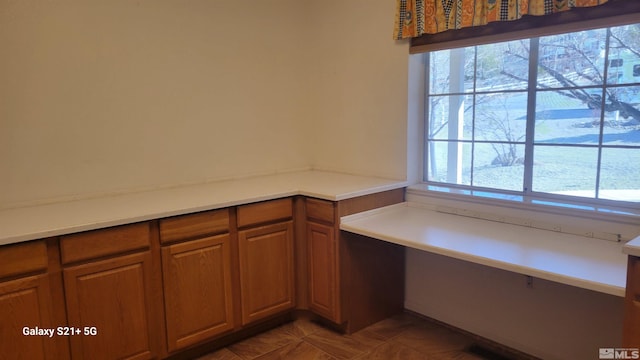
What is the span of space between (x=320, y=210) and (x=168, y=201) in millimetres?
877

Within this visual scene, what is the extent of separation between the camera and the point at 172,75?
287 centimetres

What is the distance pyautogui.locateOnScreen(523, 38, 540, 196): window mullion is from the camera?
2.46 metres

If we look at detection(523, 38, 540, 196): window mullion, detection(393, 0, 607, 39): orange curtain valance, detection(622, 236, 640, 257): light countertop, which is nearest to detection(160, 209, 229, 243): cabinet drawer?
detection(393, 0, 607, 39): orange curtain valance

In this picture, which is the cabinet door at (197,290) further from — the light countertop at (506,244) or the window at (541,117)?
the window at (541,117)

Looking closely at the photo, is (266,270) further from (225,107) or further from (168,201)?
(225,107)

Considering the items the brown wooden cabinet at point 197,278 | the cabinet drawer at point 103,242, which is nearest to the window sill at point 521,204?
the brown wooden cabinet at point 197,278

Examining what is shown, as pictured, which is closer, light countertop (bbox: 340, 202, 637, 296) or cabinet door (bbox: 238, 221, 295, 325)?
light countertop (bbox: 340, 202, 637, 296)

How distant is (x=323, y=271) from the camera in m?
2.81

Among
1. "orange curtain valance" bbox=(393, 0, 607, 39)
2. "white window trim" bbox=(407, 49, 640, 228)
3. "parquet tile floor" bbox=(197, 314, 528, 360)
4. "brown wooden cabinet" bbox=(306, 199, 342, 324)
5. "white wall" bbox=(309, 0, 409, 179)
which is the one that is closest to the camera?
"orange curtain valance" bbox=(393, 0, 607, 39)

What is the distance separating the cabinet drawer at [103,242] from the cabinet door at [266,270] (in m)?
0.58

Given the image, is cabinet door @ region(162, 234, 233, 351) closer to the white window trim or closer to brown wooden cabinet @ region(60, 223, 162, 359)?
brown wooden cabinet @ region(60, 223, 162, 359)

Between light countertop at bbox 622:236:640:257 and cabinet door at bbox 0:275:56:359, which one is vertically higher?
light countertop at bbox 622:236:640:257

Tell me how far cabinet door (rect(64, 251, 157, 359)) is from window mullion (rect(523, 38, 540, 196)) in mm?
2088

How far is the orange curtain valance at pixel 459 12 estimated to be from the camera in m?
2.16
